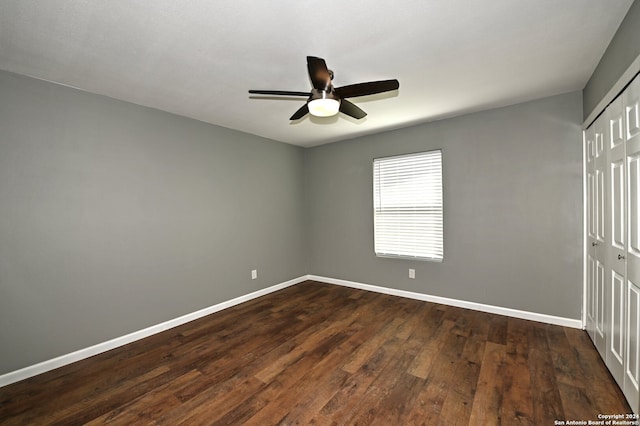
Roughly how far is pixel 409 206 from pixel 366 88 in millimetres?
2374

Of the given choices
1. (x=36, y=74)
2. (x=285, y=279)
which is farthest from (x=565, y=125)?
(x=36, y=74)

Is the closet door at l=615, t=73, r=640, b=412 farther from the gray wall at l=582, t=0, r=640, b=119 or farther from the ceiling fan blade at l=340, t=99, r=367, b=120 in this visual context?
the ceiling fan blade at l=340, t=99, r=367, b=120

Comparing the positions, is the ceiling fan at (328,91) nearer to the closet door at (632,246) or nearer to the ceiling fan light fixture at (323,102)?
the ceiling fan light fixture at (323,102)

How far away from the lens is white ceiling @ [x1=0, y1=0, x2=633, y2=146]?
1571mm

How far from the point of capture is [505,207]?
3.21 meters

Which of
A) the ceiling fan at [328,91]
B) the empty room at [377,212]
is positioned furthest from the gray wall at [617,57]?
the ceiling fan at [328,91]

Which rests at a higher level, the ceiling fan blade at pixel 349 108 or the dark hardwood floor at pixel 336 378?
the ceiling fan blade at pixel 349 108

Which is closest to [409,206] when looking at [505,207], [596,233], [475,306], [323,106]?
[505,207]

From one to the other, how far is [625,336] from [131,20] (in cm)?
382

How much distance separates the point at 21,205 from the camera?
222 centimetres

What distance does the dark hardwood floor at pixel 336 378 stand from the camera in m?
1.77

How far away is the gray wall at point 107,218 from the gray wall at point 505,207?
2.28m

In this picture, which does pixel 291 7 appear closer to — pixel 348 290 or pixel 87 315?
pixel 87 315

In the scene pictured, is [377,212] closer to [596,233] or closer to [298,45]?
[596,233]
